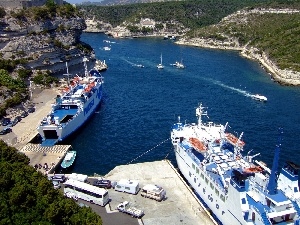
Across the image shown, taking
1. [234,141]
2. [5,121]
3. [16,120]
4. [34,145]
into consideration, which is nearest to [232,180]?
[234,141]

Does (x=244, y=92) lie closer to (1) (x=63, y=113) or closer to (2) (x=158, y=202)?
(1) (x=63, y=113)

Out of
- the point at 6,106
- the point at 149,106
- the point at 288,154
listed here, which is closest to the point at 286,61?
the point at 149,106

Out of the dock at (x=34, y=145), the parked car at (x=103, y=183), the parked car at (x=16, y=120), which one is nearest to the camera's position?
→ the parked car at (x=103, y=183)

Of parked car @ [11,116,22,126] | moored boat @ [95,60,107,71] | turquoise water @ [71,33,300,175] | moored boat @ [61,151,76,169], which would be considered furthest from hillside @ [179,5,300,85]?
parked car @ [11,116,22,126]

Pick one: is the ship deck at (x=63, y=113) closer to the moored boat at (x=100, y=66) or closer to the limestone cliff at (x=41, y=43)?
the limestone cliff at (x=41, y=43)

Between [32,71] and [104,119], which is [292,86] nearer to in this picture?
[104,119]

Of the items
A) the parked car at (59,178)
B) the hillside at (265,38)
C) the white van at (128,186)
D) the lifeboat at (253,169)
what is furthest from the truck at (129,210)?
the hillside at (265,38)
